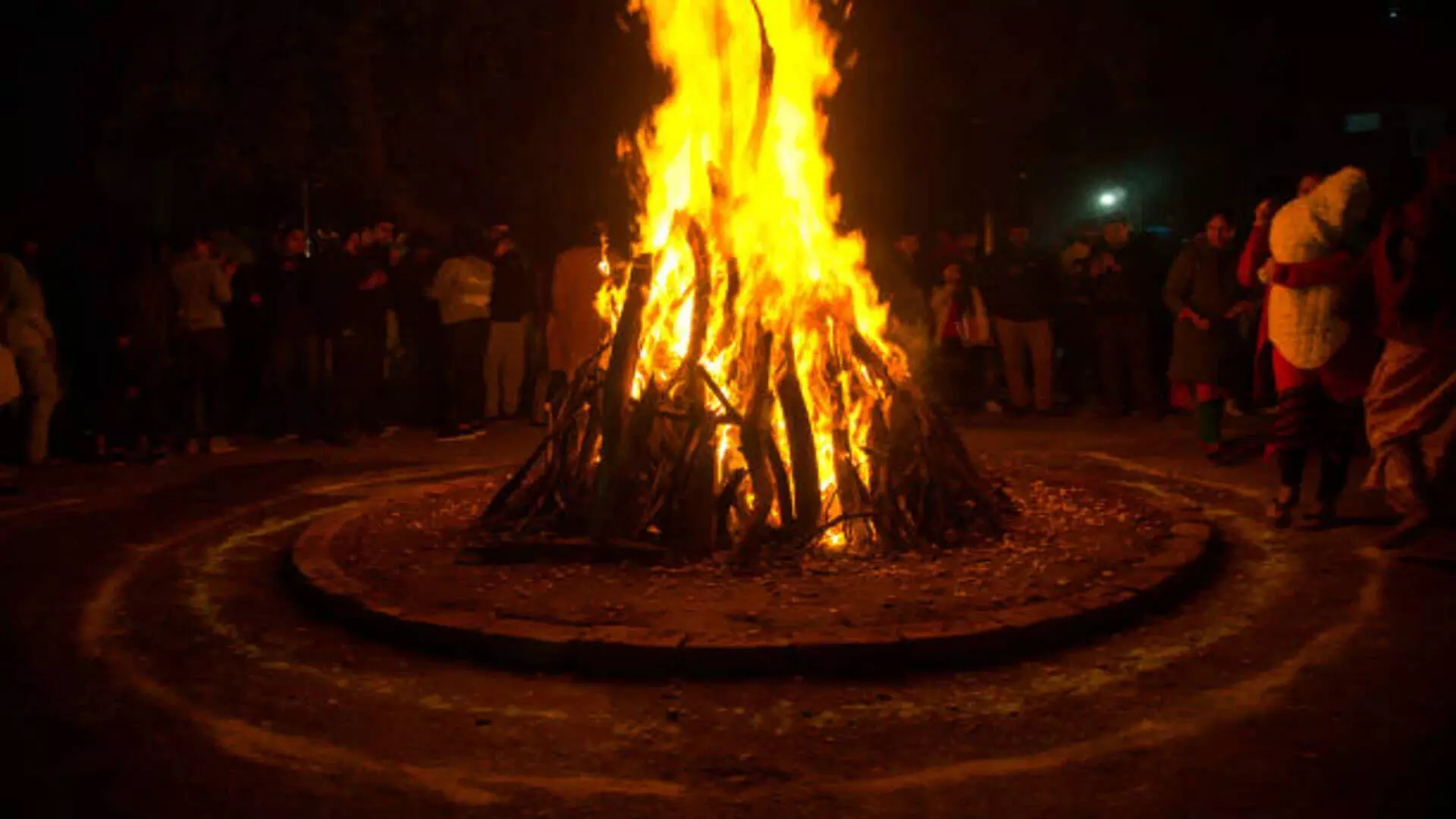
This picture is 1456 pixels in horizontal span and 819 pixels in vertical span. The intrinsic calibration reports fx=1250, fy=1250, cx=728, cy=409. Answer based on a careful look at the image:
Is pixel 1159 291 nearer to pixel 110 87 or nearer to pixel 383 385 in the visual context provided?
pixel 383 385

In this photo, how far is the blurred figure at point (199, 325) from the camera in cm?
1272

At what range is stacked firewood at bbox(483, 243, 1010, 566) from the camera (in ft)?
24.0

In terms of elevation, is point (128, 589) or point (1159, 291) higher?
point (1159, 291)

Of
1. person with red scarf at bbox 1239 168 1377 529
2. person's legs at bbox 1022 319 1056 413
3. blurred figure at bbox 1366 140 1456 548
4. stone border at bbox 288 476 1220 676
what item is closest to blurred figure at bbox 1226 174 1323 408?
person with red scarf at bbox 1239 168 1377 529

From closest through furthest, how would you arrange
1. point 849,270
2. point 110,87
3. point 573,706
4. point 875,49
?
point 573,706, point 849,270, point 110,87, point 875,49

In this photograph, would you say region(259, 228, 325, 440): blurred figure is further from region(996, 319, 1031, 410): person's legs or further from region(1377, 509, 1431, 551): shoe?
region(1377, 509, 1431, 551): shoe

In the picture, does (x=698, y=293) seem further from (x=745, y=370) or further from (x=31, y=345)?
(x=31, y=345)

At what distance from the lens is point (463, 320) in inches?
553

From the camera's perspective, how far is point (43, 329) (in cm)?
1153

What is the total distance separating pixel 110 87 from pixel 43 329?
845cm

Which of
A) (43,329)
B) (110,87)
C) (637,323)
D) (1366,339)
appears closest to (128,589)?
(637,323)

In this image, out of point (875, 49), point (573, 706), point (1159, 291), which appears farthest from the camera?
point (875, 49)

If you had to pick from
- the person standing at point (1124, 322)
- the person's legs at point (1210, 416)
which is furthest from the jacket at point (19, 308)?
the person standing at point (1124, 322)

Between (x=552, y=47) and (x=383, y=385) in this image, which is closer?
(x=383, y=385)
